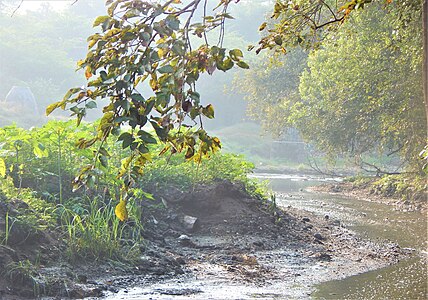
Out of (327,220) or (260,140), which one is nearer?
(327,220)

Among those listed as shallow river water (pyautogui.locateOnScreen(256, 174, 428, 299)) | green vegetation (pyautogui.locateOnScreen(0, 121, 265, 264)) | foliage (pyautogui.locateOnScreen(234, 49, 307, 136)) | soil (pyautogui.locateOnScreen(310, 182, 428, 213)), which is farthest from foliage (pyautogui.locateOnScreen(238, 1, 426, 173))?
foliage (pyautogui.locateOnScreen(234, 49, 307, 136))

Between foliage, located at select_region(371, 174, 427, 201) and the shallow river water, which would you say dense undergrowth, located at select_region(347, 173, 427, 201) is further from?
the shallow river water

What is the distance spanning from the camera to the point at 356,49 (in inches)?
680

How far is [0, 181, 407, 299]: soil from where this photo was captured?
21.1ft

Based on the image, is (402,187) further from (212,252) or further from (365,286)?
(365,286)

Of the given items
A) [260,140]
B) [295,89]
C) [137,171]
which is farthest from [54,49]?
[137,171]

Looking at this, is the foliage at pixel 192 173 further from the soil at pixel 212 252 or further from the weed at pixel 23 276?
the weed at pixel 23 276

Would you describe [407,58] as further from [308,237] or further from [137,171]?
[137,171]

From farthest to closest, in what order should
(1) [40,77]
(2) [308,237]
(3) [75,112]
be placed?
1. (1) [40,77]
2. (2) [308,237]
3. (3) [75,112]

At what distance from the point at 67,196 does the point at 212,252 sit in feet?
6.04

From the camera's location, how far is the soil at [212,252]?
21.1 feet

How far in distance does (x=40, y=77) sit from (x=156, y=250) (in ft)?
190

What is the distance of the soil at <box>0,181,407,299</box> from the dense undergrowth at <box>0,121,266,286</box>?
0.10 m

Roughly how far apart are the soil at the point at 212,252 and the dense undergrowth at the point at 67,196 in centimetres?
10
